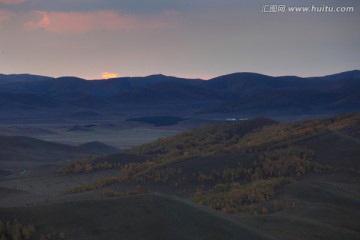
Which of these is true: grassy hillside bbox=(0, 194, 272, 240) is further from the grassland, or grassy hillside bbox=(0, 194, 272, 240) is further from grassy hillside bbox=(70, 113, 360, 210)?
grassy hillside bbox=(70, 113, 360, 210)

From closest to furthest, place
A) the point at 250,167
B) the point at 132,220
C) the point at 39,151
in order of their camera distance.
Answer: the point at 132,220, the point at 250,167, the point at 39,151

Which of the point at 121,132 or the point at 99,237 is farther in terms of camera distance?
the point at 121,132

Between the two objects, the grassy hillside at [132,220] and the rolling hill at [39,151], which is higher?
the grassy hillside at [132,220]

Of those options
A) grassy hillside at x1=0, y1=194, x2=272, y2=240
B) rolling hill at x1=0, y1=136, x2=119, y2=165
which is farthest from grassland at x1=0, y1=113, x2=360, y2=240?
rolling hill at x1=0, y1=136, x2=119, y2=165

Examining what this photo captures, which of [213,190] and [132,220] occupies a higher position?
[132,220]

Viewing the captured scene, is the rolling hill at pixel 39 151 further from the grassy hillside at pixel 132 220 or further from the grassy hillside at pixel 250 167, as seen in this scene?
the grassy hillside at pixel 132 220

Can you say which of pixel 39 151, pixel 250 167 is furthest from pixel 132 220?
pixel 39 151

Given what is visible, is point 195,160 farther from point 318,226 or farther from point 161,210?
point 161,210

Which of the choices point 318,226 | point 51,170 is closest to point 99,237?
point 318,226

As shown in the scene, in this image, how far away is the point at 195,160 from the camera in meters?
40.5

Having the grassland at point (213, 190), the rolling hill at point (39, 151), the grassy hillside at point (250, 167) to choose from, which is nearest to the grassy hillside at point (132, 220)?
the grassland at point (213, 190)

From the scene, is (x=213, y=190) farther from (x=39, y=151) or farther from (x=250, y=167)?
(x=39, y=151)

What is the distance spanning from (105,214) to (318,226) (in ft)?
28.3

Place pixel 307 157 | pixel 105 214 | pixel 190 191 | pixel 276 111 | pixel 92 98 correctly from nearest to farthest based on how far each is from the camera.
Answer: pixel 105 214
pixel 190 191
pixel 307 157
pixel 276 111
pixel 92 98
